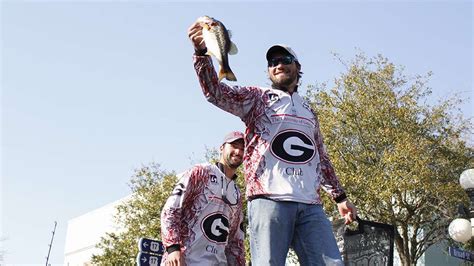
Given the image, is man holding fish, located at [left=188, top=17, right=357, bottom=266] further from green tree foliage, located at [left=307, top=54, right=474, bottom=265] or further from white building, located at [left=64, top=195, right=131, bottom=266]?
white building, located at [left=64, top=195, right=131, bottom=266]

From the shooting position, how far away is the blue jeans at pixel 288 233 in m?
3.12

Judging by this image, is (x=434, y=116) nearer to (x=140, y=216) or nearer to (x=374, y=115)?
(x=374, y=115)

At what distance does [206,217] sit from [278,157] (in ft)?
4.43

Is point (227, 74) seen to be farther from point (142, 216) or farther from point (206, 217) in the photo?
point (142, 216)

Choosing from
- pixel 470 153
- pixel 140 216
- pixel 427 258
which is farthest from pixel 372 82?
pixel 140 216

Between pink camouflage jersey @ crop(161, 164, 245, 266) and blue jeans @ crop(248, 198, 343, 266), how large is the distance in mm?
1094

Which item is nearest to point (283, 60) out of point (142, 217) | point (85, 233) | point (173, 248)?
point (173, 248)

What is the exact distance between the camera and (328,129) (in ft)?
63.1

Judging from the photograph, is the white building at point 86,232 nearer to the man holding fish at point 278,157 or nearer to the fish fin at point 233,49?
the man holding fish at point 278,157

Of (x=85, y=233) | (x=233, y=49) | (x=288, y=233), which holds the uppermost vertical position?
(x=85, y=233)

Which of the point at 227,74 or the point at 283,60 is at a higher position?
the point at 283,60

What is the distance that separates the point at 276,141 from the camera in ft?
11.0

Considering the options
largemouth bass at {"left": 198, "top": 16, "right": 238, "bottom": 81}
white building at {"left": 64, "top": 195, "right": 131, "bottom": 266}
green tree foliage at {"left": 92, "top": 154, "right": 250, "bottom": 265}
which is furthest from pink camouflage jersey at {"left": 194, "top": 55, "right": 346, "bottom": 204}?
white building at {"left": 64, "top": 195, "right": 131, "bottom": 266}

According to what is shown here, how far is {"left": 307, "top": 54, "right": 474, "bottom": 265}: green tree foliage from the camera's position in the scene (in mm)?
18016
